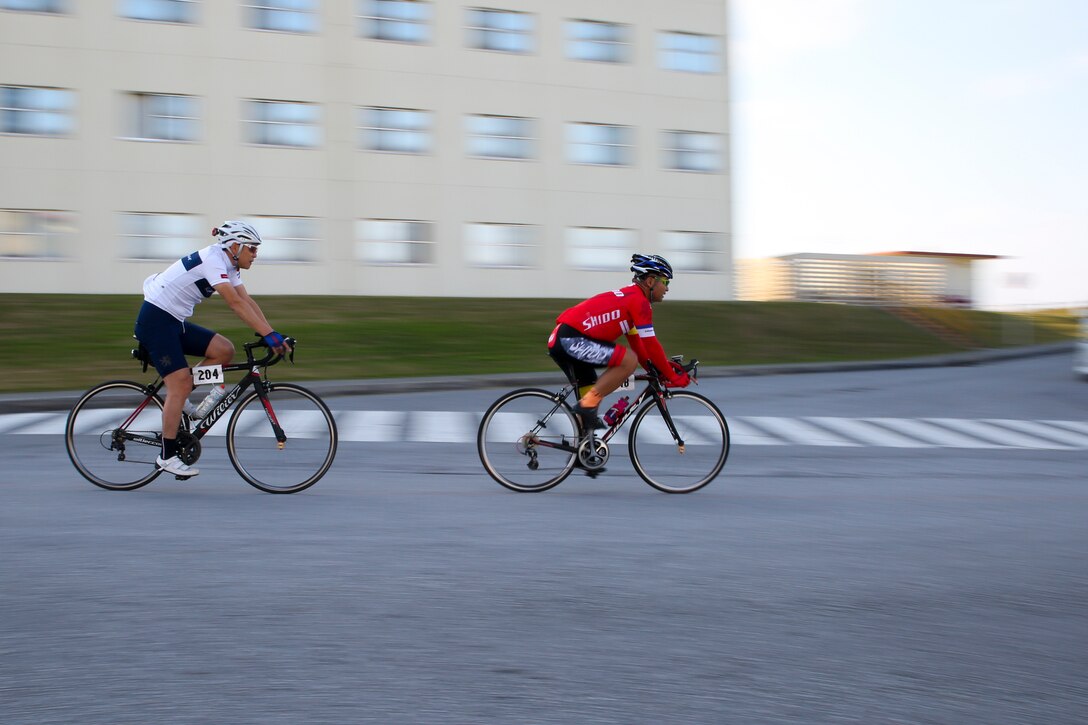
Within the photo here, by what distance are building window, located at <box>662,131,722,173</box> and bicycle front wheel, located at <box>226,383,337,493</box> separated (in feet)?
95.2

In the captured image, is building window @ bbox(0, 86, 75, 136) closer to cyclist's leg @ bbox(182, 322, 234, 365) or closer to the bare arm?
cyclist's leg @ bbox(182, 322, 234, 365)

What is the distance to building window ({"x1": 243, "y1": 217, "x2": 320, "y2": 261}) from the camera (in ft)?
104

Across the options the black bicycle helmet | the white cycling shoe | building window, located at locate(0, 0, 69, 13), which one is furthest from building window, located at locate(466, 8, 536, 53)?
the white cycling shoe

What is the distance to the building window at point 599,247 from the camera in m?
35.0

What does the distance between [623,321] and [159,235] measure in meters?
25.3

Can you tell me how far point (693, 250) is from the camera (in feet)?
121

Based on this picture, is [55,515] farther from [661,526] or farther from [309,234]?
[309,234]

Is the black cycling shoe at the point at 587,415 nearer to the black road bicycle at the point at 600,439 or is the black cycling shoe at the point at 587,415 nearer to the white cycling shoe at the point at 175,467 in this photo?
the black road bicycle at the point at 600,439

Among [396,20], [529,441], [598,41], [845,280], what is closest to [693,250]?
[845,280]

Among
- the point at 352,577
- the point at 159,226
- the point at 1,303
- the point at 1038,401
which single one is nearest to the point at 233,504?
the point at 352,577

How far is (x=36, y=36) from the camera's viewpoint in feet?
97.2

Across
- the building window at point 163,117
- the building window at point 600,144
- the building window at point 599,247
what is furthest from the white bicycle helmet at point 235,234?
the building window at point 600,144

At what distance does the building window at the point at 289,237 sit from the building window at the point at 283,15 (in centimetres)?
511

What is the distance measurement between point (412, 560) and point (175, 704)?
7.24 ft
